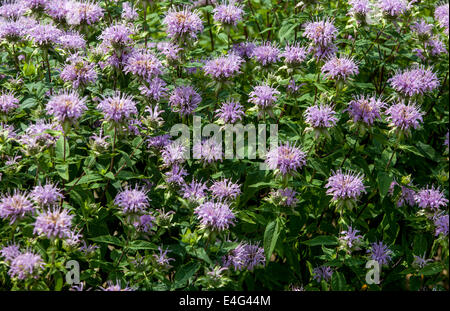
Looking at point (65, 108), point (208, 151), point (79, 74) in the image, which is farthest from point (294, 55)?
point (65, 108)

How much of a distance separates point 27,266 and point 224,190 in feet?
3.88

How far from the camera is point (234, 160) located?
342 cm

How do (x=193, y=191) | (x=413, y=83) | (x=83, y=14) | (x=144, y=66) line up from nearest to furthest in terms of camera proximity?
1. (x=193, y=191)
2. (x=144, y=66)
3. (x=413, y=83)
4. (x=83, y=14)

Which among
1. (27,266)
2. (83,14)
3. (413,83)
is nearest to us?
(27,266)

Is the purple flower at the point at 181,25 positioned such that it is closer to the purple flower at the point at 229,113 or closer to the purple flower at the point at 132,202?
the purple flower at the point at 229,113

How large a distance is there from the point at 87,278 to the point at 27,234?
423 millimetres

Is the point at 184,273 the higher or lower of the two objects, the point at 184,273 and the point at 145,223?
the lower

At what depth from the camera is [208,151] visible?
3.28 m

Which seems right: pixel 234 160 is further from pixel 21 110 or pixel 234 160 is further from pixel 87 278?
pixel 21 110

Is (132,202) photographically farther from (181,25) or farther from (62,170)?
(181,25)

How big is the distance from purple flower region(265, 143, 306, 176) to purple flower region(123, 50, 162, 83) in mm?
900

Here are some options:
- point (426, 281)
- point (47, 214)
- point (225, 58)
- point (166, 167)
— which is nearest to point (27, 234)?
point (47, 214)

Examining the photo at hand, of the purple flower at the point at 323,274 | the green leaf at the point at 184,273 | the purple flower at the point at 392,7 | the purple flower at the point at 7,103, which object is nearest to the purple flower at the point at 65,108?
the purple flower at the point at 7,103

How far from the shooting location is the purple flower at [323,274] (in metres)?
3.47
